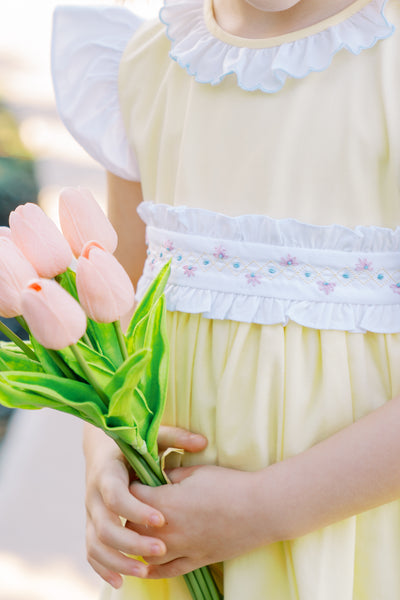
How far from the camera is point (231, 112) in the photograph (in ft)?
2.35

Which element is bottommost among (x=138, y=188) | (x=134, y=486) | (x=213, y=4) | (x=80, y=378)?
(x=134, y=486)

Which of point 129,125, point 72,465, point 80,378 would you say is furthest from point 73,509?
point 80,378

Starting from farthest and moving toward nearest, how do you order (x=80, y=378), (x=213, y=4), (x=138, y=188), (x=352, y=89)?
(x=138, y=188) → (x=213, y=4) → (x=352, y=89) → (x=80, y=378)

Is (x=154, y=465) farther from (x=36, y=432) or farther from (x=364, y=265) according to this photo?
(x=36, y=432)

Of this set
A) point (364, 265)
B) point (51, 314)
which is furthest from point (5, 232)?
point (364, 265)

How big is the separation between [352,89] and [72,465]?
4.45ft

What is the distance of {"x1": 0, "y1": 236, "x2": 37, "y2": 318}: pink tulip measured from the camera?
0.44 metres

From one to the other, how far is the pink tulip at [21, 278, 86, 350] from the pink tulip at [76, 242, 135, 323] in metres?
0.02

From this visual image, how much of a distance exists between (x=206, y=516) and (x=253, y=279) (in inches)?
9.4

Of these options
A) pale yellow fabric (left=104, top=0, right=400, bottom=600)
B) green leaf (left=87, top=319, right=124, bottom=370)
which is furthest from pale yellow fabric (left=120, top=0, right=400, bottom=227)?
green leaf (left=87, top=319, right=124, bottom=370)

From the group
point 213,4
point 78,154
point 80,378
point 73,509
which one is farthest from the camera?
point 78,154

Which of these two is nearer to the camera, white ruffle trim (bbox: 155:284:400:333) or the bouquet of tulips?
the bouquet of tulips

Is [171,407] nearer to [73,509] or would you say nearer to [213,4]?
[213,4]

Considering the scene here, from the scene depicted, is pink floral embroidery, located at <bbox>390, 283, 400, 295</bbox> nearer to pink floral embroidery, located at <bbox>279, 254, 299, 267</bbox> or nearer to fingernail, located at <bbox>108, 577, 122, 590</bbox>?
pink floral embroidery, located at <bbox>279, 254, 299, 267</bbox>
